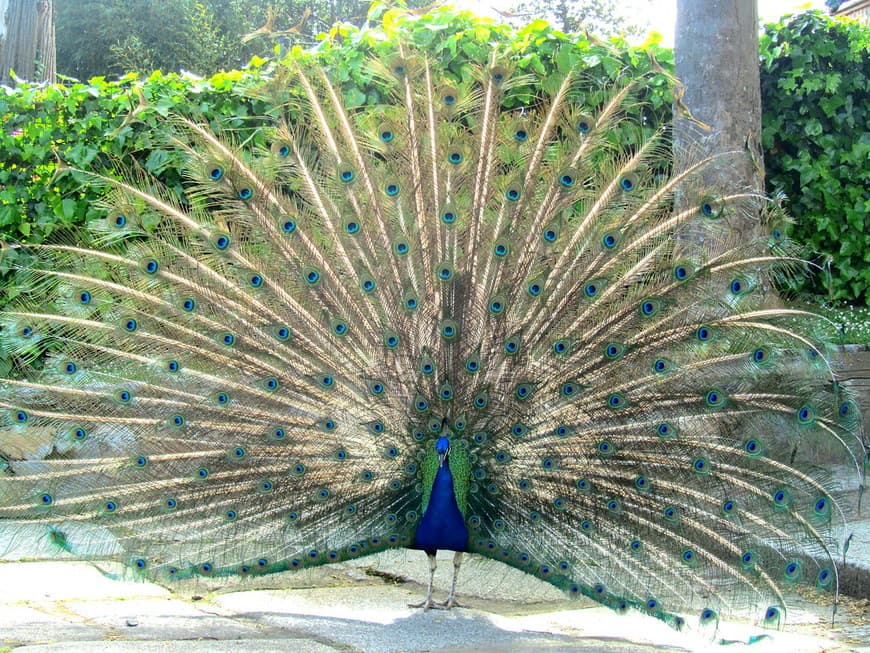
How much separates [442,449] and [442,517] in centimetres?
28

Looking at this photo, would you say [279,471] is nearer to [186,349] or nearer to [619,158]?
[186,349]

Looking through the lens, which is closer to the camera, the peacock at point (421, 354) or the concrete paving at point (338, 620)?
the concrete paving at point (338, 620)

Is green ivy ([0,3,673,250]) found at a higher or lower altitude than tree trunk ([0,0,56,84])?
lower

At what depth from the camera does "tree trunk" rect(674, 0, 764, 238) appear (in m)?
5.80

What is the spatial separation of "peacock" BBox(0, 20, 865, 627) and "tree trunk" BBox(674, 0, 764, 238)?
1636mm

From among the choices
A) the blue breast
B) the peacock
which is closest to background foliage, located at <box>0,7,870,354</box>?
the peacock

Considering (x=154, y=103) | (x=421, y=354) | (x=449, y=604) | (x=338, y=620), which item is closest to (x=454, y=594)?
(x=449, y=604)

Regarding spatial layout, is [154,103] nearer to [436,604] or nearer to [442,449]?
[442,449]

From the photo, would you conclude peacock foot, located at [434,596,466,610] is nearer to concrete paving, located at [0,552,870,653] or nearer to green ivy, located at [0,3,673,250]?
concrete paving, located at [0,552,870,653]

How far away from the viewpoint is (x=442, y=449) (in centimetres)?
416

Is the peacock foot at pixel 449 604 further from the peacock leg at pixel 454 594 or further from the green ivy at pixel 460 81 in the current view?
the green ivy at pixel 460 81

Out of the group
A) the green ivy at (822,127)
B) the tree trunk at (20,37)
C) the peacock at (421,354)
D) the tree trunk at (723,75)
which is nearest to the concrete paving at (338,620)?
the peacock at (421,354)

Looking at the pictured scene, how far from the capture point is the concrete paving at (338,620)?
3939 millimetres

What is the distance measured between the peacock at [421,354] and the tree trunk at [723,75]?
5.37 feet
